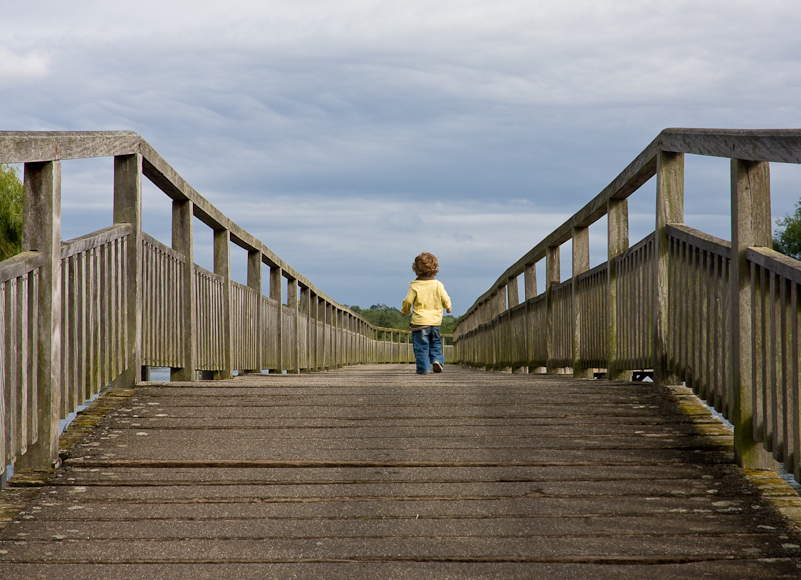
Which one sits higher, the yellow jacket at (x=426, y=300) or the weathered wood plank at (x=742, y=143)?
the weathered wood plank at (x=742, y=143)

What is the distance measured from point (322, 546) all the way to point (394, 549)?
27cm

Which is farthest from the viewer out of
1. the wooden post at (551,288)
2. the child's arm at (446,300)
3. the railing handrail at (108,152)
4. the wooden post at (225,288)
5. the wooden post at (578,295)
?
the child's arm at (446,300)

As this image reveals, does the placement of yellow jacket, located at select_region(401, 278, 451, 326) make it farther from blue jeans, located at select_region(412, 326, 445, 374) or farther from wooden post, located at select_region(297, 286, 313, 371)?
wooden post, located at select_region(297, 286, 313, 371)

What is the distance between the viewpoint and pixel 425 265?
1060 cm

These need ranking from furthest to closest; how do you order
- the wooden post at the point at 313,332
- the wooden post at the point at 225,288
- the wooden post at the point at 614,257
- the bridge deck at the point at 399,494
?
the wooden post at the point at 313,332 < the wooden post at the point at 225,288 < the wooden post at the point at 614,257 < the bridge deck at the point at 399,494

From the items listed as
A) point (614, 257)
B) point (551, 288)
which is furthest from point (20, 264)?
point (551, 288)

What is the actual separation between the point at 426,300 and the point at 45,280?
678cm

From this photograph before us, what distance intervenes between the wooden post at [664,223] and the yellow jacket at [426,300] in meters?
5.23

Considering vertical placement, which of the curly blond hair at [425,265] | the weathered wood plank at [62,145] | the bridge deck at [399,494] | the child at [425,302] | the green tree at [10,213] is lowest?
the bridge deck at [399,494]

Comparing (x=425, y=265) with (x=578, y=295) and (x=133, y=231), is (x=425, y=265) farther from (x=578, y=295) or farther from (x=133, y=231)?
(x=133, y=231)

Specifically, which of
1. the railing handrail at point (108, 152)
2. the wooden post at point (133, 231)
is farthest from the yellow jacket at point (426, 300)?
the wooden post at point (133, 231)

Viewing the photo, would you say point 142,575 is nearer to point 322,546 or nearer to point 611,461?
point 322,546

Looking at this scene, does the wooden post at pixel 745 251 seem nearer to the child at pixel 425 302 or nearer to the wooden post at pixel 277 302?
the child at pixel 425 302

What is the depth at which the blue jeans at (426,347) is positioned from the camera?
10836 mm
